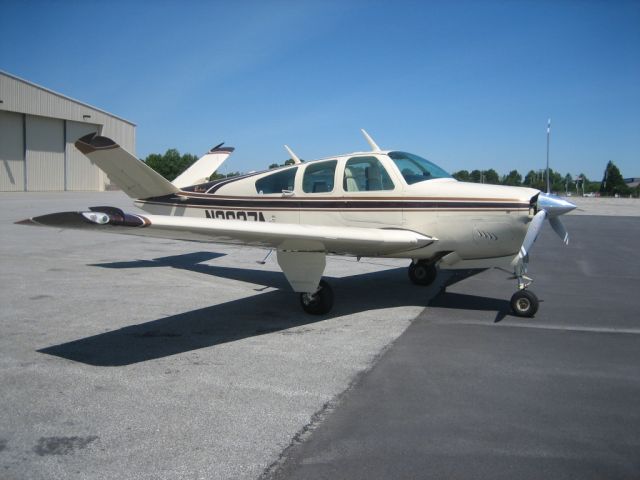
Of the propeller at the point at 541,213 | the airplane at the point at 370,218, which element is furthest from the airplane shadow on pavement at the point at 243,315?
the propeller at the point at 541,213

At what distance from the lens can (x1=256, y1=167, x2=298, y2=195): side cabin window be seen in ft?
25.9

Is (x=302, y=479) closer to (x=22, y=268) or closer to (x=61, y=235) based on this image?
(x=22, y=268)

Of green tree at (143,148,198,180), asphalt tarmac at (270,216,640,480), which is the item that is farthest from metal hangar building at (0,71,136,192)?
asphalt tarmac at (270,216,640,480)

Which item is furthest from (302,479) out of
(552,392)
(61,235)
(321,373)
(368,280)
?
(61,235)

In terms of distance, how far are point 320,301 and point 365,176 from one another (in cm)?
196

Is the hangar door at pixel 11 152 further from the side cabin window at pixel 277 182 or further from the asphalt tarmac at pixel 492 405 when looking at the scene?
the asphalt tarmac at pixel 492 405

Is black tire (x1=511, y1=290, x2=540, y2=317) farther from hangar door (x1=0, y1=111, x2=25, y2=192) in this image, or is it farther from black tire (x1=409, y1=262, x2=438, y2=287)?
hangar door (x1=0, y1=111, x2=25, y2=192)

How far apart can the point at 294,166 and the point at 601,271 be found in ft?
24.0

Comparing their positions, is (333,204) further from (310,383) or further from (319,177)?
(310,383)

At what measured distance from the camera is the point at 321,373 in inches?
178

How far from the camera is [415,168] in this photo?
7203 mm

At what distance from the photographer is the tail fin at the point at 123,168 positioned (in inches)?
293

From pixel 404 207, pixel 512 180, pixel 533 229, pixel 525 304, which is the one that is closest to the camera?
pixel 533 229

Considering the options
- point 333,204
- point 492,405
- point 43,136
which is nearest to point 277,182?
point 333,204
